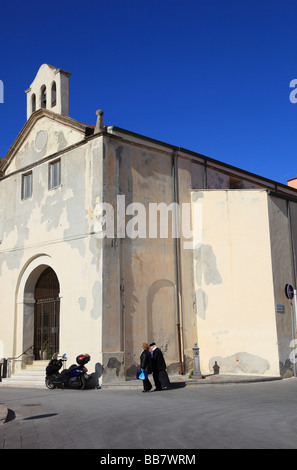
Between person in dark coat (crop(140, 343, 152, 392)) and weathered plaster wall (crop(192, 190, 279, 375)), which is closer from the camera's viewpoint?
person in dark coat (crop(140, 343, 152, 392))

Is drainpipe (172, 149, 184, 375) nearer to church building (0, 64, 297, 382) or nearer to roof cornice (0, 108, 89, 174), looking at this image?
church building (0, 64, 297, 382)

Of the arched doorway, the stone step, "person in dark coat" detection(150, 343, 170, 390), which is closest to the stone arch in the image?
the arched doorway

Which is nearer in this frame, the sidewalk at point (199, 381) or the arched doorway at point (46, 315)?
the sidewalk at point (199, 381)

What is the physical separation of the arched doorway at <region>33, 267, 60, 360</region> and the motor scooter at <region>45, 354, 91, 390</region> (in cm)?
285

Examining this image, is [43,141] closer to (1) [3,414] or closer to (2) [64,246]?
(2) [64,246]

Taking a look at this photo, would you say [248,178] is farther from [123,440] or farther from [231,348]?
[123,440]

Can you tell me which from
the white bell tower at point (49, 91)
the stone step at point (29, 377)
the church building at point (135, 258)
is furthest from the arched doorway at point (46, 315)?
the white bell tower at point (49, 91)

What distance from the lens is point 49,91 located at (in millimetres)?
19797

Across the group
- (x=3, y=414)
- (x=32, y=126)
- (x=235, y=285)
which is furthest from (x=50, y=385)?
(x=32, y=126)

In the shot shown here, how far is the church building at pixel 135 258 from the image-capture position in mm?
15859

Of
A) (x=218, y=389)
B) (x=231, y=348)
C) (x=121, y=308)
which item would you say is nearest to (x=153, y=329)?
(x=121, y=308)

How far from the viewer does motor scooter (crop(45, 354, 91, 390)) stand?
14.3 meters

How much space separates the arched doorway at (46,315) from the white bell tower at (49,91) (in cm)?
632

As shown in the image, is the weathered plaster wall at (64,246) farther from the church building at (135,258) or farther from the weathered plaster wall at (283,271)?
the weathered plaster wall at (283,271)
